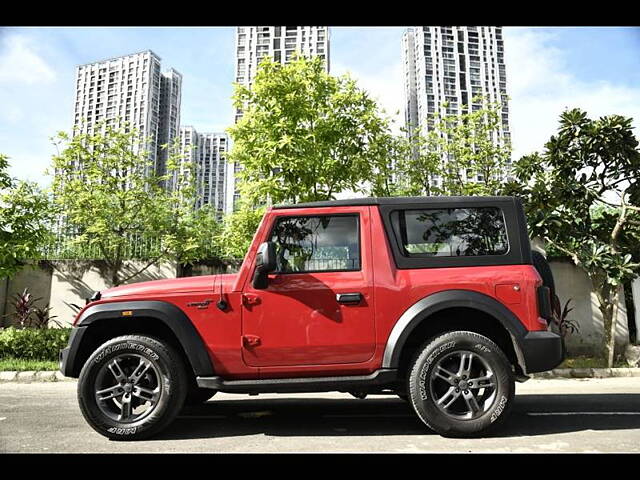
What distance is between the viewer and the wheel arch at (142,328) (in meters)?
4.23

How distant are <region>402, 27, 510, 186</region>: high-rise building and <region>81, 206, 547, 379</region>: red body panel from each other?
22.7 meters

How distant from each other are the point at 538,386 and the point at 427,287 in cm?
469

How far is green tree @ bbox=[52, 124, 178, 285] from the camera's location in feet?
35.8

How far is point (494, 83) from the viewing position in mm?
29156

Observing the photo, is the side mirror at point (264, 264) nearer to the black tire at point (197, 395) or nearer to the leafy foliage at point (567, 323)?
the black tire at point (197, 395)

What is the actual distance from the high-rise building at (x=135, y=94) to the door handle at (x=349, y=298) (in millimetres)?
14316

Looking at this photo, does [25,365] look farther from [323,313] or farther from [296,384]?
[323,313]

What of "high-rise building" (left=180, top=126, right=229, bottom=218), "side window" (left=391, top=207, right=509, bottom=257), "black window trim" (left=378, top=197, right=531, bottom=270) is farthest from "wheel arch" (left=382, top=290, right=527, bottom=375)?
"high-rise building" (left=180, top=126, right=229, bottom=218)

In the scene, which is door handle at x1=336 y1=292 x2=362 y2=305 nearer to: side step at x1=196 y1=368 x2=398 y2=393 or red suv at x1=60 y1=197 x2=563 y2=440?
red suv at x1=60 y1=197 x2=563 y2=440

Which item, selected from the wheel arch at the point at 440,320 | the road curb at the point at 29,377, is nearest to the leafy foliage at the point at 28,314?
the road curb at the point at 29,377

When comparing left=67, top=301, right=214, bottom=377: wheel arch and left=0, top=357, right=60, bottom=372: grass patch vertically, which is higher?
left=67, top=301, right=214, bottom=377: wheel arch

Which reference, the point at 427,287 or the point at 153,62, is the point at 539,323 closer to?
the point at 427,287

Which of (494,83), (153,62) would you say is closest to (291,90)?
(153,62)
